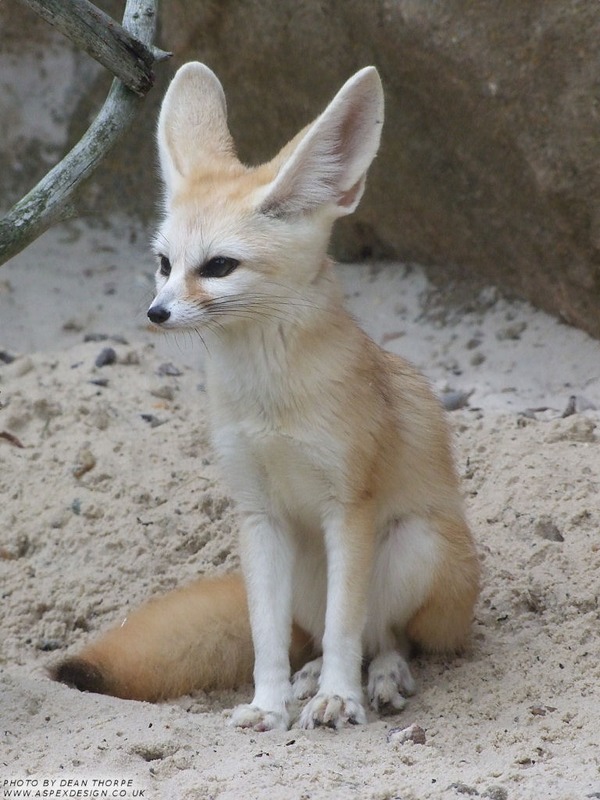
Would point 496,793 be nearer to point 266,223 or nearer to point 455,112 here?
point 266,223

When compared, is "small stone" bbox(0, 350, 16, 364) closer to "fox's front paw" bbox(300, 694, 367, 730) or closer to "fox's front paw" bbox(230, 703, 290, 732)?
"fox's front paw" bbox(230, 703, 290, 732)

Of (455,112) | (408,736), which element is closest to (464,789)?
(408,736)

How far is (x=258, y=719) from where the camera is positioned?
3.40m

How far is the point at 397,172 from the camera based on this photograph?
5.78 metres

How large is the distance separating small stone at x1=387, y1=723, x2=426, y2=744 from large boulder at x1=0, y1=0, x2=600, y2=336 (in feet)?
8.21

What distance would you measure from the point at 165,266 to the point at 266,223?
0.34 m

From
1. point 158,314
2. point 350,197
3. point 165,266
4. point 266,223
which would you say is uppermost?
point 350,197

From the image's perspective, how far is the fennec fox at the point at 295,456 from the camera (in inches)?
133

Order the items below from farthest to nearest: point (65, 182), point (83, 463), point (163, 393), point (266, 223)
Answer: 1. point (163, 393)
2. point (83, 463)
3. point (266, 223)
4. point (65, 182)

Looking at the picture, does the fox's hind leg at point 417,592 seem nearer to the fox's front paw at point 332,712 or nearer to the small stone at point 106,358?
the fox's front paw at point 332,712

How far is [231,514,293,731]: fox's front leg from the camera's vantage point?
11.3 feet

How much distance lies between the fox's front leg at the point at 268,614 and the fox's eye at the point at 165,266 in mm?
817

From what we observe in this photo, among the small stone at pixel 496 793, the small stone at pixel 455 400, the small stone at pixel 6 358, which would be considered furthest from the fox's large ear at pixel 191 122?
the small stone at pixel 6 358

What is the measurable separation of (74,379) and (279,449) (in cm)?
244
